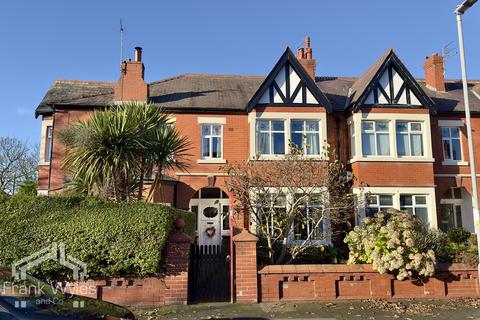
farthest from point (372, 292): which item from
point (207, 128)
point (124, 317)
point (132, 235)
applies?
point (207, 128)

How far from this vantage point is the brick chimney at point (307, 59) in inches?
763

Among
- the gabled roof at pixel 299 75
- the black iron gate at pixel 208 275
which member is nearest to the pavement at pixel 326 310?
the black iron gate at pixel 208 275

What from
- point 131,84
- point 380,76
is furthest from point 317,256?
point 131,84

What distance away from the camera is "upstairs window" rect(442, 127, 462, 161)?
18.0 m

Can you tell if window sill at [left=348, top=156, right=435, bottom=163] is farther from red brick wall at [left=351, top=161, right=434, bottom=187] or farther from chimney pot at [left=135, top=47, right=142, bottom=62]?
chimney pot at [left=135, top=47, right=142, bottom=62]

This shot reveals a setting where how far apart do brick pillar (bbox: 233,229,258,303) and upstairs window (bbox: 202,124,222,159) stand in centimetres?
772

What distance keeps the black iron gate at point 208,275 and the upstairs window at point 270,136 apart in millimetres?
6569

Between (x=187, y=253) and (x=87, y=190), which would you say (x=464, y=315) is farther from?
(x=87, y=190)

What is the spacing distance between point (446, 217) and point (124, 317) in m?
17.3

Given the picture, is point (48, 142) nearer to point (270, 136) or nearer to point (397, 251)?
point (270, 136)

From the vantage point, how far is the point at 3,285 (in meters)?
4.90

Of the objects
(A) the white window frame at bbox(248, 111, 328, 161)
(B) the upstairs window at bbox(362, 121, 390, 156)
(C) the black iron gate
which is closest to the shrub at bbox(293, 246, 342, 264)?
(C) the black iron gate

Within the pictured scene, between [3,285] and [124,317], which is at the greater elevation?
[3,285]

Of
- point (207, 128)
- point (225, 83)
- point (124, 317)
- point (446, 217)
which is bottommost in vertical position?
point (124, 317)
